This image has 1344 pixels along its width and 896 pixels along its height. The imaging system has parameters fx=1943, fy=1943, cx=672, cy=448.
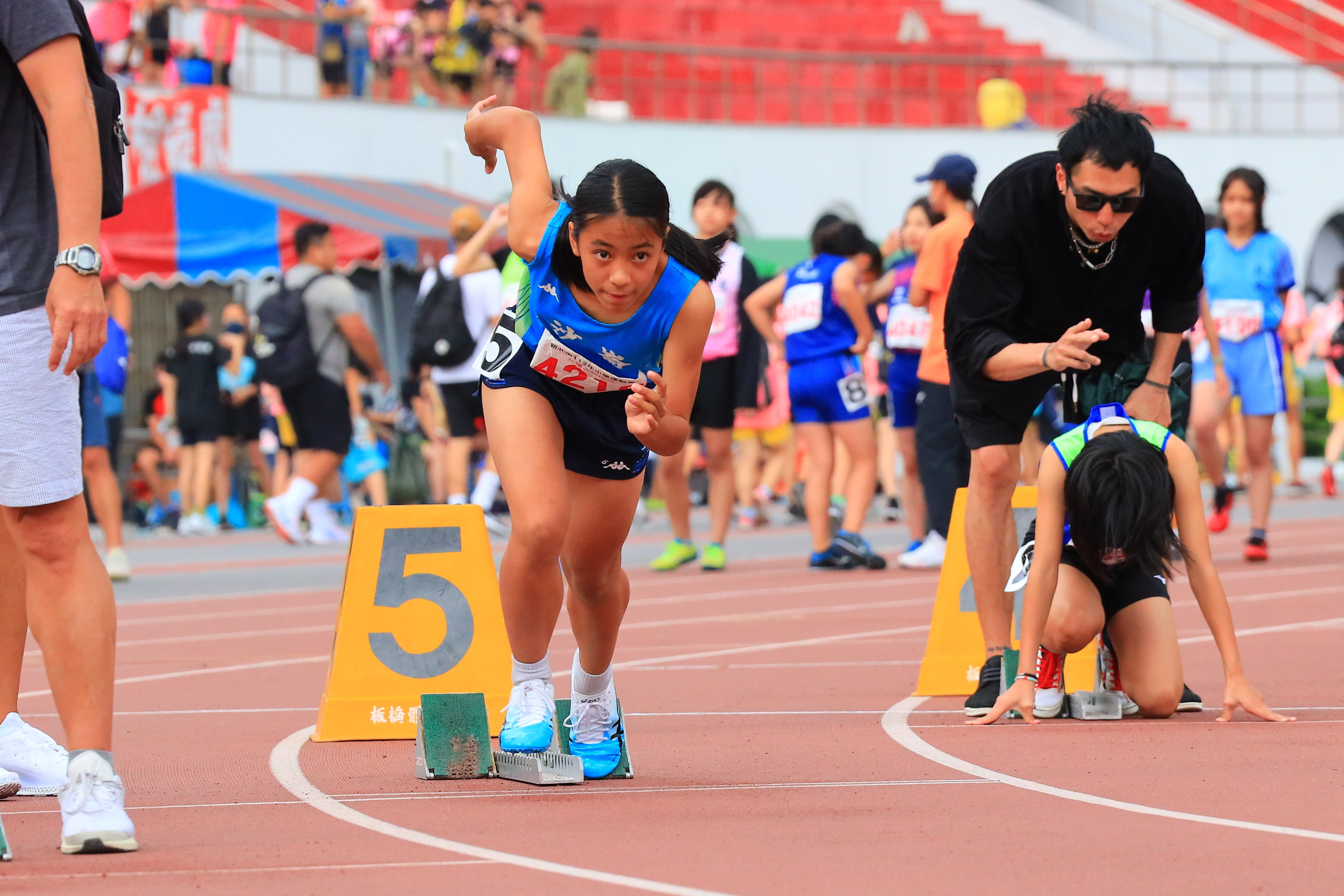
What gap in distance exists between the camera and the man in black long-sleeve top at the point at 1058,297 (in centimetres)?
579

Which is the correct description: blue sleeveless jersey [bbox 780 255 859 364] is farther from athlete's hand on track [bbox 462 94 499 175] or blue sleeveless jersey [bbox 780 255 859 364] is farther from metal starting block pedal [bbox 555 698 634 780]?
metal starting block pedal [bbox 555 698 634 780]

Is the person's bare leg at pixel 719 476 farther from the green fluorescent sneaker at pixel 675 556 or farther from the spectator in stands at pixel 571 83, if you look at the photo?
the spectator in stands at pixel 571 83

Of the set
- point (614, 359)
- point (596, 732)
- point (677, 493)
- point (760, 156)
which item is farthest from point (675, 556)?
point (760, 156)

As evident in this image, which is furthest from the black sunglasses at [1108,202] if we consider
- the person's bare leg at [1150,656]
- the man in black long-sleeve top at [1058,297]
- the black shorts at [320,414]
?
the black shorts at [320,414]

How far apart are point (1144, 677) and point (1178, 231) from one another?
1.41m

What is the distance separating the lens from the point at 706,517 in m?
17.7

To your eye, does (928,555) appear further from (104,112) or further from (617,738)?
(104,112)

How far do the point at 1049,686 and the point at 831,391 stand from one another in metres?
5.82

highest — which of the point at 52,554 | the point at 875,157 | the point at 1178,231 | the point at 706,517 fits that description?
the point at 875,157

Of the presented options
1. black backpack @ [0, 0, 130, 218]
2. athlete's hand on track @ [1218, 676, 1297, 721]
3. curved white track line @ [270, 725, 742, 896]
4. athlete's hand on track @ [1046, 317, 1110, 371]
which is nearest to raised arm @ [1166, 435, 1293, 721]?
athlete's hand on track @ [1218, 676, 1297, 721]

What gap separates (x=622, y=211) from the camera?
15.4 ft

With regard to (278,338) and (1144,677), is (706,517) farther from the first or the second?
(1144,677)

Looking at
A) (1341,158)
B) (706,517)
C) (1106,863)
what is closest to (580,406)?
(1106,863)

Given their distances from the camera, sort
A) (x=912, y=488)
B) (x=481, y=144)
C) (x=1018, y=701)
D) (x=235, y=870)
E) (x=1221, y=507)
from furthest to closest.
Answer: (x=1221, y=507)
(x=912, y=488)
(x=1018, y=701)
(x=481, y=144)
(x=235, y=870)
